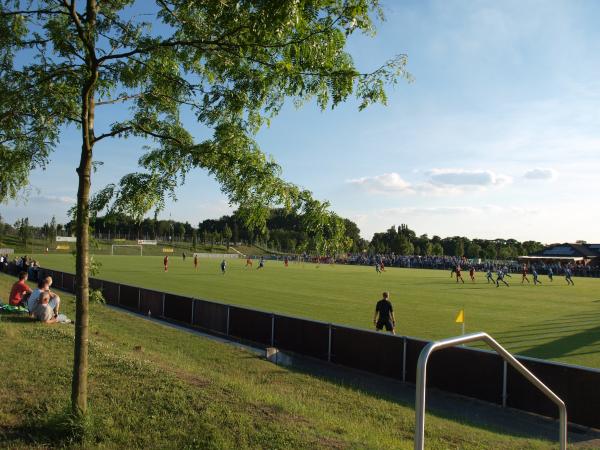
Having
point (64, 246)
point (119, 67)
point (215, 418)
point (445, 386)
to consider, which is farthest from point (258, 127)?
point (64, 246)

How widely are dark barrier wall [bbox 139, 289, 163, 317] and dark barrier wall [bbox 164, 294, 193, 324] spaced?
546 mm

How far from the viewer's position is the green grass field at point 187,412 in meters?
5.96

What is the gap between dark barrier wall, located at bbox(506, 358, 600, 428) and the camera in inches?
376

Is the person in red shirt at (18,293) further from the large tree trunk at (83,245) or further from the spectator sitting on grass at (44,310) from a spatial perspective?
the large tree trunk at (83,245)

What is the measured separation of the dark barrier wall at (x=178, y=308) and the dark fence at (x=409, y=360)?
0.08m

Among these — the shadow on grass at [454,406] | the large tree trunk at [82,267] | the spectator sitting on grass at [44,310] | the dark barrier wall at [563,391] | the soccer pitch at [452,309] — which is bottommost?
the shadow on grass at [454,406]

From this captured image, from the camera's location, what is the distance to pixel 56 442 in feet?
19.2

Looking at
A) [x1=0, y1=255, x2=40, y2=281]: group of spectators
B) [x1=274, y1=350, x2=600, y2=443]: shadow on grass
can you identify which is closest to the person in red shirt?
[x1=274, y1=350, x2=600, y2=443]: shadow on grass

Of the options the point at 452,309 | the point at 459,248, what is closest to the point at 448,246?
the point at 459,248

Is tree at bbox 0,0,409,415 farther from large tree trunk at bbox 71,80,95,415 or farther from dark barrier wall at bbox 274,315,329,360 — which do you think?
dark barrier wall at bbox 274,315,329,360

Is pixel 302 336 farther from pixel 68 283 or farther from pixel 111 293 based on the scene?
pixel 68 283

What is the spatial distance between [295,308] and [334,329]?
9.87 meters

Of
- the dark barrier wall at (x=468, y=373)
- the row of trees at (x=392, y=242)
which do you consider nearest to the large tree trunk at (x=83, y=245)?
the dark barrier wall at (x=468, y=373)

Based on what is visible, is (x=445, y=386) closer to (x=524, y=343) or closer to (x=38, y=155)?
(x=524, y=343)
